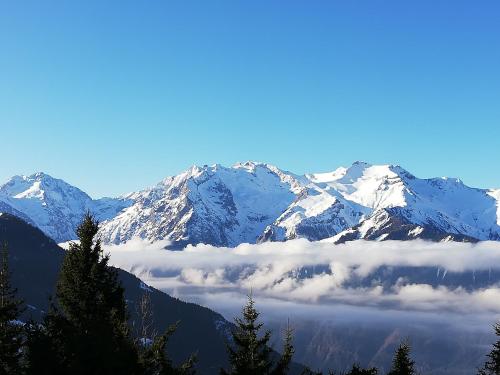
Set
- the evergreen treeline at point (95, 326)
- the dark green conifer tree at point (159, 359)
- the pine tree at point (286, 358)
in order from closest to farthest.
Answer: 1. the evergreen treeline at point (95, 326)
2. the dark green conifer tree at point (159, 359)
3. the pine tree at point (286, 358)

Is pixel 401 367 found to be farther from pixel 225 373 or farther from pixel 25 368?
pixel 25 368

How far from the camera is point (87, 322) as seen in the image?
32.5 meters

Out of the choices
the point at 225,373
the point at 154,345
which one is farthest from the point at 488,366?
the point at 154,345

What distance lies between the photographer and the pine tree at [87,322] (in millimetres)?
26812

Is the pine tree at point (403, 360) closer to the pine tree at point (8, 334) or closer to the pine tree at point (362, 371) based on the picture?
the pine tree at point (362, 371)

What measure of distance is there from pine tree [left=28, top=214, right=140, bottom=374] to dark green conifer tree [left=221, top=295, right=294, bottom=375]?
7501mm

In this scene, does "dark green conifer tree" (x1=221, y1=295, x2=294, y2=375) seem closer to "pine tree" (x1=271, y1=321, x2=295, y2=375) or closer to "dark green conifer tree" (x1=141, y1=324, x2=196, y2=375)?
"pine tree" (x1=271, y1=321, x2=295, y2=375)

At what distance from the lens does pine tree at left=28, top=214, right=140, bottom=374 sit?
26.8 meters

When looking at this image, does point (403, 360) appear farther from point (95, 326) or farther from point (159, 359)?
point (95, 326)

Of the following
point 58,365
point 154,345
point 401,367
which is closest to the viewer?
point 58,365

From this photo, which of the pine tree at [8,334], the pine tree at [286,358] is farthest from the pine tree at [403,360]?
the pine tree at [8,334]

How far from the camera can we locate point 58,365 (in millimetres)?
28859

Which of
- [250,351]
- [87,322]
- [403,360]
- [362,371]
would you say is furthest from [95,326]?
[403,360]

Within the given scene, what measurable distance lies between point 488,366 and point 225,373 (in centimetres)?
2677
